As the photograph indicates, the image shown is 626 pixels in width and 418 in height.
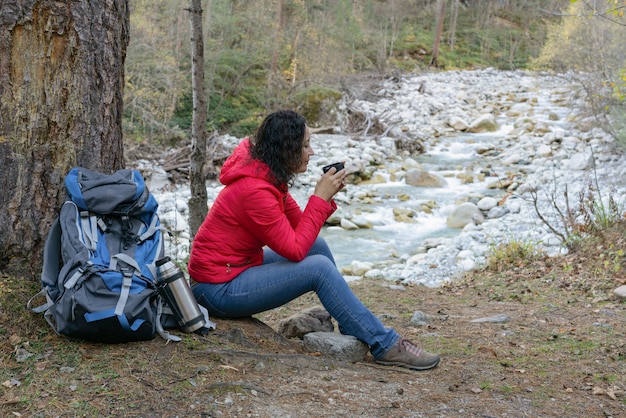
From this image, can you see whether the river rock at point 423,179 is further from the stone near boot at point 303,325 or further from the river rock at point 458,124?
the stone near boot at point 303,325

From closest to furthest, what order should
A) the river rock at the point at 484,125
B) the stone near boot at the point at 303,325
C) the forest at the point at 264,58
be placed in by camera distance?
the stone near boot at the point at 303,325, the forest at the point at 264,58, the river rock at the point at 484,125

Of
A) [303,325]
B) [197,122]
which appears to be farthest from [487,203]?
[303,325]

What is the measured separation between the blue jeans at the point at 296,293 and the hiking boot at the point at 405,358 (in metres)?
0.03

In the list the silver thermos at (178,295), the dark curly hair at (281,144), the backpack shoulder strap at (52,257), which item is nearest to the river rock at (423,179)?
the dark curly hair at (281,144)

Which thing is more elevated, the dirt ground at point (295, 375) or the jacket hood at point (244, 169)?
the jacket hood at point (244, 169)

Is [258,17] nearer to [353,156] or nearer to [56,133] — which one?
[353,156]

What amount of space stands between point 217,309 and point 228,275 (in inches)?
7.7

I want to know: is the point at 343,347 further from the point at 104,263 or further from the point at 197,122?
the point at 197,122

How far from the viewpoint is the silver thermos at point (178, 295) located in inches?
102

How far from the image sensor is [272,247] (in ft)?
9.50

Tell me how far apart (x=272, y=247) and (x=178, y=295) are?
20.0 inches

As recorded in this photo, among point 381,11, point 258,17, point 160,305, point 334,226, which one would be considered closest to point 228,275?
point 160,305

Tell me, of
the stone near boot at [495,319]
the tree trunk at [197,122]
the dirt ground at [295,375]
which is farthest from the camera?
the tree trunk at [197,122]

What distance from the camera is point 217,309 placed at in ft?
9.98
